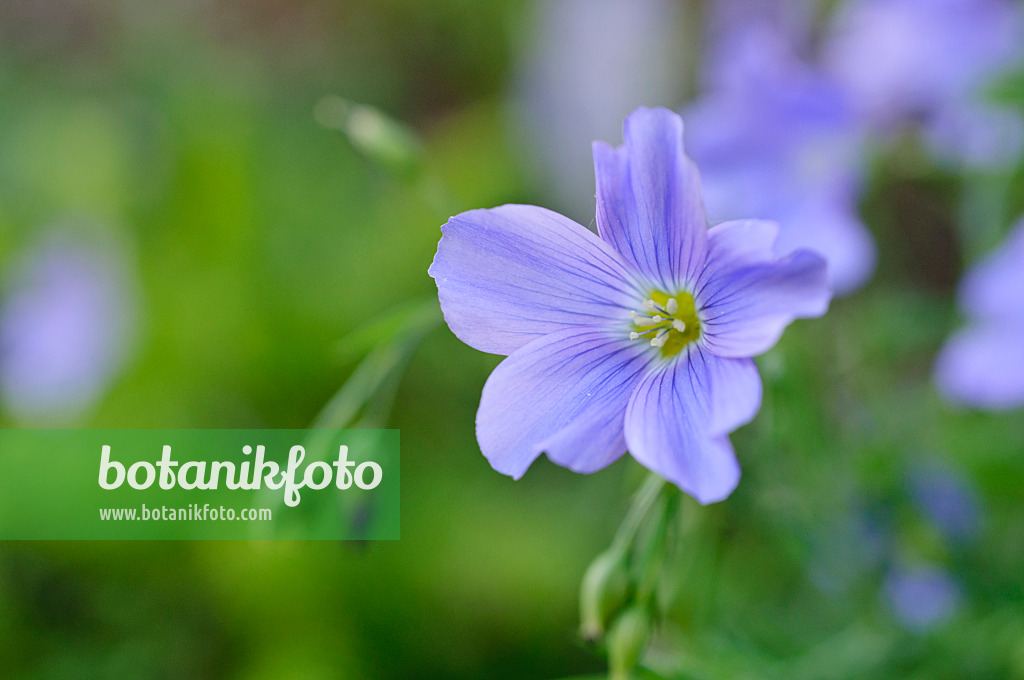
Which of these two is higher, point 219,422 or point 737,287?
point 219,422

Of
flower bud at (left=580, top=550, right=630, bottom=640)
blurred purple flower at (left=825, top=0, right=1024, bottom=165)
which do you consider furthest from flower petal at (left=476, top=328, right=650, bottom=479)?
blurred purple flower at (left=825, top=0, right=1024, bottom=165)

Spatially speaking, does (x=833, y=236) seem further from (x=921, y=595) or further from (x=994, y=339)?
(x=921, y=595)

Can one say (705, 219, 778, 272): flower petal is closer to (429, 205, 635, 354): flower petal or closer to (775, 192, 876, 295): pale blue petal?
(429, 205, 635, 354): flower petal

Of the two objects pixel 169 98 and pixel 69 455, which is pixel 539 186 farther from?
pixel 69 455

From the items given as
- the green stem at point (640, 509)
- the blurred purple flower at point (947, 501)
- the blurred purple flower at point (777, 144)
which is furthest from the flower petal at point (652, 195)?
the blurred purple flower at point (947, 501)

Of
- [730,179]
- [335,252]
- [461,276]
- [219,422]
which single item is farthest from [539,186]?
[461,276]
